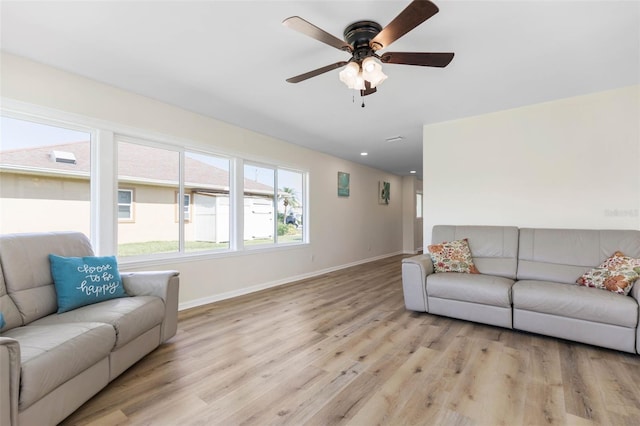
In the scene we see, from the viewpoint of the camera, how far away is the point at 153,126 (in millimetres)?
3197

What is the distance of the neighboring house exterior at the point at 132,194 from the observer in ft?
8.04

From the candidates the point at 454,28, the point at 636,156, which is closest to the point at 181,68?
the point at 454,28

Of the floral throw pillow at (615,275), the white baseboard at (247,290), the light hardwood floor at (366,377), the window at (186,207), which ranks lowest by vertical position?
the light hardwood floor at (366,377)

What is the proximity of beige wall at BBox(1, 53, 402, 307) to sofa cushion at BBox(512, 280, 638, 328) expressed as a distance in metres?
3.35

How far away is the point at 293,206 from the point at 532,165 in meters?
3.63

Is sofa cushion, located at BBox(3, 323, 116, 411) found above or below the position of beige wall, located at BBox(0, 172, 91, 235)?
below

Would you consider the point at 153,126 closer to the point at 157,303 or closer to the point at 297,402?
the point at 157,303

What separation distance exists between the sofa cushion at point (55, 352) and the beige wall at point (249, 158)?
1.45m

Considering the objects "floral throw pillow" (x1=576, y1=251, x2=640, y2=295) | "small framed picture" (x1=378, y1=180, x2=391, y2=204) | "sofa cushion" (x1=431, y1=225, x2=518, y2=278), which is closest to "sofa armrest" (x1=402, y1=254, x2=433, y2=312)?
"sofa cushion" (x1=431, y1=225, x2=518, y2=278)

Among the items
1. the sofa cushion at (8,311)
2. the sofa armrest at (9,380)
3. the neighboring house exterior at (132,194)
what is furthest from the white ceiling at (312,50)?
the sofa armrest at (9,380)

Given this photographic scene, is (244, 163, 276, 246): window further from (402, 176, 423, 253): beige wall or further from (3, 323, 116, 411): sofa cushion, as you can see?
(402, 176, 423, 253): beige wall

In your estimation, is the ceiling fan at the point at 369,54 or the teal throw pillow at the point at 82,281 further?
the teal throw pillow at the point at 82,281

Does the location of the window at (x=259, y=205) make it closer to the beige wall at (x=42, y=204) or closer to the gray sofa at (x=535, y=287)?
the beige wall at (x=42, y=204)

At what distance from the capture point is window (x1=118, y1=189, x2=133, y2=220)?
10.0 ft
